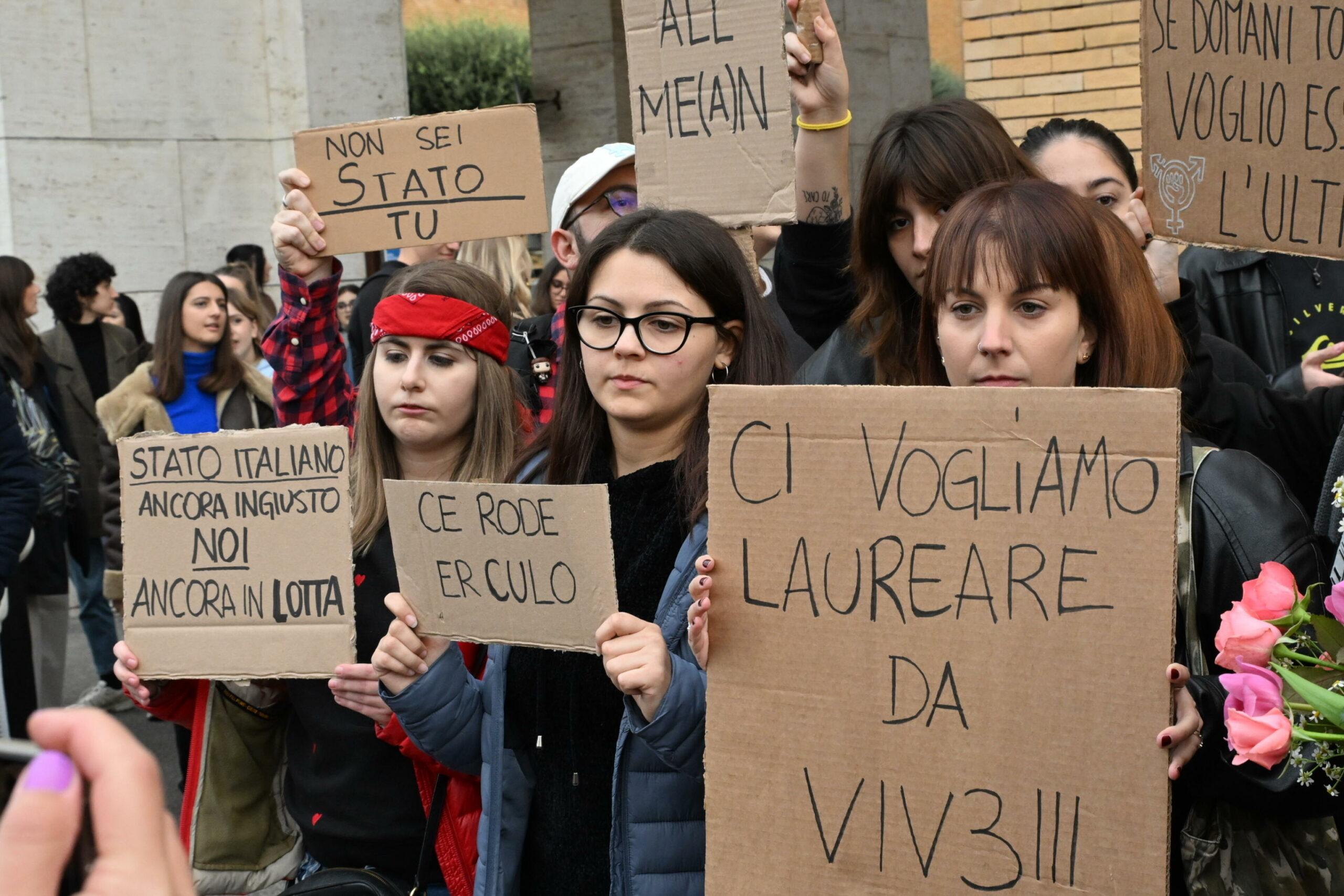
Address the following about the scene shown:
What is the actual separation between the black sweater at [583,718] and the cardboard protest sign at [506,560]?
0.15 m

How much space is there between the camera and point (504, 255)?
5.55 m

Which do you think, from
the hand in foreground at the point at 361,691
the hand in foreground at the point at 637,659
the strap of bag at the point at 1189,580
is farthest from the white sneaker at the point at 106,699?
the strap of bag at the point at 1189,580

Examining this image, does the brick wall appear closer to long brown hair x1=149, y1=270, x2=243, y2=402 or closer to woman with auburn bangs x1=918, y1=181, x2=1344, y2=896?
long brown hair x1=149, y1=270, x2=243, y2=402

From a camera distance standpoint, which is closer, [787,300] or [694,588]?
[694,588]

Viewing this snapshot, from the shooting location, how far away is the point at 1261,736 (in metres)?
1.64

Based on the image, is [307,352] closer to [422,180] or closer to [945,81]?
[422,180]

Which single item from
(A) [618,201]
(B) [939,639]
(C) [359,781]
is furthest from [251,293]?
(B) [939,639]

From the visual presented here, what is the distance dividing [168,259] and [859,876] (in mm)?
8188

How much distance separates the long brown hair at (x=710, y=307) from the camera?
2.49 meters

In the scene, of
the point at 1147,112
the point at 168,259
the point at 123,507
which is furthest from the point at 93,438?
the point at 1147,112

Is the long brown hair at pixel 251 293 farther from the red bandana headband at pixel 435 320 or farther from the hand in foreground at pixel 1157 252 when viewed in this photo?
the hand in foreground at pixel 1157 252

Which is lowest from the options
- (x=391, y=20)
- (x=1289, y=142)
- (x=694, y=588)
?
(x=694, y=588)

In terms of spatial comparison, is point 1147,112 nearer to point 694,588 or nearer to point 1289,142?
point 1289,142

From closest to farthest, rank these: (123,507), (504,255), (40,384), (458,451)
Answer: (123,507), (458,451), (504,255), (40,384)
